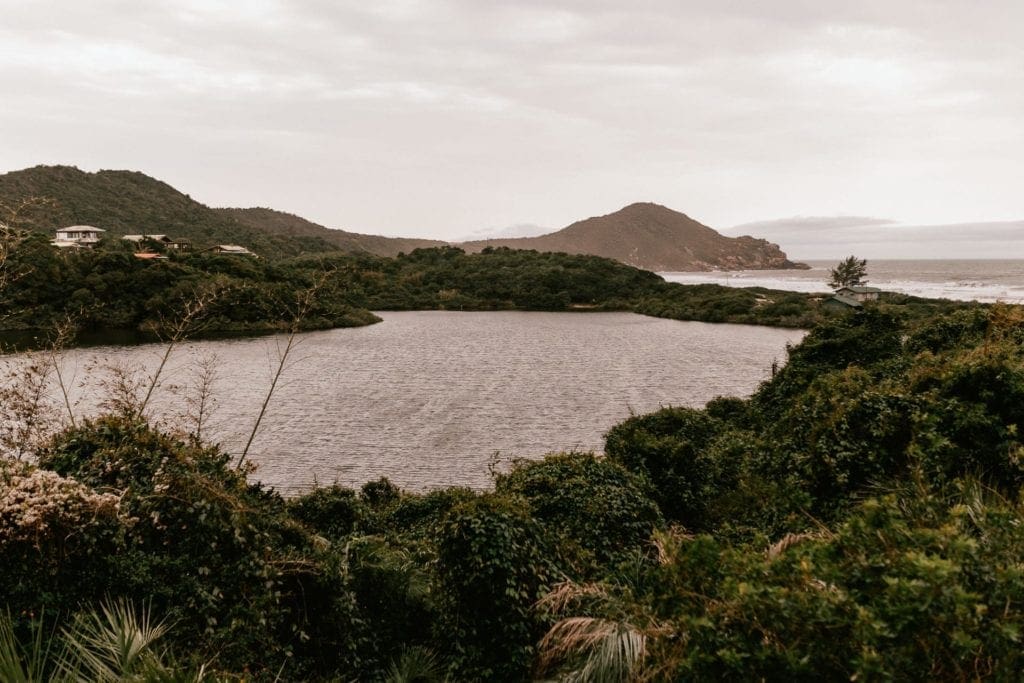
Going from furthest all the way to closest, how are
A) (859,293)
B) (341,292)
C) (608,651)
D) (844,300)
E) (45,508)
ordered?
(859,293) → (844,300) → (341,292) → (45,508) → (608,651)

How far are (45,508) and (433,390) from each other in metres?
29.0

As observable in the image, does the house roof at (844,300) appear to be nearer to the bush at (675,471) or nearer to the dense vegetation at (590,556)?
the dense vegetation at (590,556)

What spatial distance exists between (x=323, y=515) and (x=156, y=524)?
6552 mm

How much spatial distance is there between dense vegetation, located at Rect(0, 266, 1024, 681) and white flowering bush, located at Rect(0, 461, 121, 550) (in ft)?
0.10

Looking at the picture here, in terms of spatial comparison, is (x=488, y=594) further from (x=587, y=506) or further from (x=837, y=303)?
(x=837, y=303)

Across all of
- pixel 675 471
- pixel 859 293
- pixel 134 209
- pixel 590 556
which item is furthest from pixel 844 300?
pixel 134 209

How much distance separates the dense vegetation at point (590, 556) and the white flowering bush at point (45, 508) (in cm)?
3

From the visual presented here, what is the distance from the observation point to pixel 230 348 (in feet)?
165

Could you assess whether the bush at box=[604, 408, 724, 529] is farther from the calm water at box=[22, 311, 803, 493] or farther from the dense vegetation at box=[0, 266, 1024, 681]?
the calm water at box=[22, 311, 803, 493]

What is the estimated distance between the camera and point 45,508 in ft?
22.1

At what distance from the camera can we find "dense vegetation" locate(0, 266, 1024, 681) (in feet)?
14.8

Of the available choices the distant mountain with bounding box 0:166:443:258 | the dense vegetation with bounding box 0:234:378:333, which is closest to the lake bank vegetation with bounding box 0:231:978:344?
the dense vegetation with bounding box 0:234:378:333

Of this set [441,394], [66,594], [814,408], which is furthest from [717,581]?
[441,394]

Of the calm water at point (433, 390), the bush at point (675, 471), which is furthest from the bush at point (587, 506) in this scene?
the calm water at point (433, 390)
